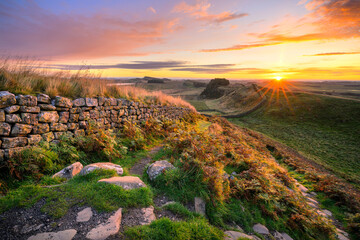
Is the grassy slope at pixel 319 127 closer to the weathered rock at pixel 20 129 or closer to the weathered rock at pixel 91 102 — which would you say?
the weathered rock at pixel 91 102

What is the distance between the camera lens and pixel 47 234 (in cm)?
280

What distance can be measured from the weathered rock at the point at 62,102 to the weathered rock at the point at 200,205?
592cm

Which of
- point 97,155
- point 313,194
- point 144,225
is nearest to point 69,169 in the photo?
point 97,155

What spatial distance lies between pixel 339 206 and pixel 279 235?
5.64 meters

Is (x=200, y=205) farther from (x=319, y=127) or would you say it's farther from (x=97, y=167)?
(x=319, y=127)

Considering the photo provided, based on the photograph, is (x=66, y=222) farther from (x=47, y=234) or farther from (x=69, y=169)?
(x=69, y=169)

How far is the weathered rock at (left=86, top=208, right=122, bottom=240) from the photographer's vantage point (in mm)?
2855

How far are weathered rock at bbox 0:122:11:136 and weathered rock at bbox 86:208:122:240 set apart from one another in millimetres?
4405

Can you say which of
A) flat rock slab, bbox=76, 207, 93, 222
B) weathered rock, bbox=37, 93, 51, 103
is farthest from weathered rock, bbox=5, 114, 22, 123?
flat rock slab, bbox=76, 207, 93, 222

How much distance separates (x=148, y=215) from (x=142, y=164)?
3182mm

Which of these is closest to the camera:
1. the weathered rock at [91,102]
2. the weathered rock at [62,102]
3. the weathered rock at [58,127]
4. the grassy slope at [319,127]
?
the weathered rock at [58,127]

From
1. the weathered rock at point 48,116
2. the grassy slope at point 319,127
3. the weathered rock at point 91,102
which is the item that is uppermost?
the weathered rock at point 91,102

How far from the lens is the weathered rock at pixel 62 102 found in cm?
639

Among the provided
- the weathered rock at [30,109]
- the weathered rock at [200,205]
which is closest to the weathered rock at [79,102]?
the weathered rock at [30,109]
